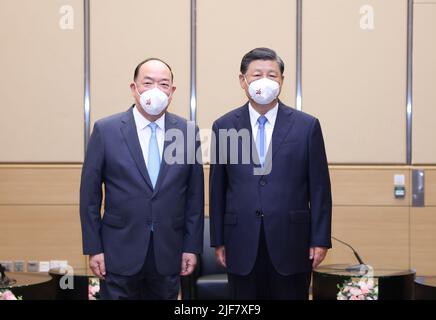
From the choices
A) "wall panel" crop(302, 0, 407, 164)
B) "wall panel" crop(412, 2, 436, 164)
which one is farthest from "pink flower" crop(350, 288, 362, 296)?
"wall panel" crop(412, 2, 436, 164)

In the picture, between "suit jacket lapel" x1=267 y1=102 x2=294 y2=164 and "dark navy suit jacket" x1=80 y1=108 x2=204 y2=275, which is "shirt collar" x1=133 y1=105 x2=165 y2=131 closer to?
"dark navy suit jacket" x1=80 y1=108 x2=204 y2=275

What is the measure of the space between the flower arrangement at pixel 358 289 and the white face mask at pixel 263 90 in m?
1.25

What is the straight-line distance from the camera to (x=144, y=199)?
3.07 m

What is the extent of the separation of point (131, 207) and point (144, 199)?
7cm

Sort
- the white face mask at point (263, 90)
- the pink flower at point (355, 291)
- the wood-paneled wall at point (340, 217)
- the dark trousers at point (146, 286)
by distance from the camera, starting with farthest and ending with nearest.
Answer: the wood-paneled wall at point (340, 217)
the pink flower at point (355, 291)
the white face mask at point (263, 90)
the dark trousers at point (146, 286)

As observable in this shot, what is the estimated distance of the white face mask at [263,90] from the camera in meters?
3.14

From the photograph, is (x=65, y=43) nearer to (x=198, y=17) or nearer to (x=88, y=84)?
(x=88, y=84)

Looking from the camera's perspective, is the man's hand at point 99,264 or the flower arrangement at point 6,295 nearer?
the man's hand at point 99,264

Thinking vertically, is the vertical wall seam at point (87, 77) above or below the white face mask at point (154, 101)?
above

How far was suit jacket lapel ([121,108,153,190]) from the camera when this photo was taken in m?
3.08

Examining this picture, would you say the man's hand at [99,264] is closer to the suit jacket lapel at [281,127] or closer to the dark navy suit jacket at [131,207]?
the dark navy suit jacket at [131,207]

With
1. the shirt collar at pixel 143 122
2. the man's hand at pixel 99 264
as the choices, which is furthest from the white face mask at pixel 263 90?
the man's hand at pixel 99 264

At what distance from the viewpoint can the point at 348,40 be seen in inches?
222

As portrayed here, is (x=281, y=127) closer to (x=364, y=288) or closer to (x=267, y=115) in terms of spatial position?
(x=267, y=115)
